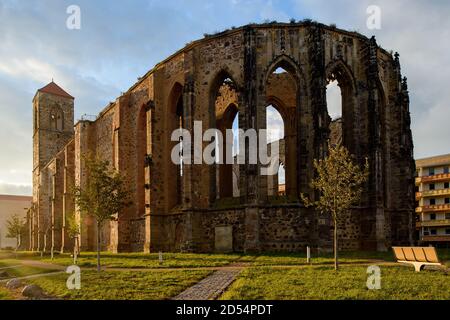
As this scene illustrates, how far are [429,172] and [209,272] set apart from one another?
48.4 meters

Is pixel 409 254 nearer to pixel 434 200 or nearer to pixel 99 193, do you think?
pixel 99 193

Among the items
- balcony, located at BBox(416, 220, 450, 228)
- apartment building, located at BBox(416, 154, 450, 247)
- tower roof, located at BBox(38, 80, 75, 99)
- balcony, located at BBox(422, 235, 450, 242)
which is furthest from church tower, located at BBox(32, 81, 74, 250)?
balcony, located at BBox(422, 235, 450, 242)

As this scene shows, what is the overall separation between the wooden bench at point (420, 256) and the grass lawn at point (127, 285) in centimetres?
681

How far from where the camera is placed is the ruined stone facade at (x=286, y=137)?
23047 millimetres

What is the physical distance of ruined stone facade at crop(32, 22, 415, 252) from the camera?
907 inches

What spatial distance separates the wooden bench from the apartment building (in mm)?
42554

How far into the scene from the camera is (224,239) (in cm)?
2394

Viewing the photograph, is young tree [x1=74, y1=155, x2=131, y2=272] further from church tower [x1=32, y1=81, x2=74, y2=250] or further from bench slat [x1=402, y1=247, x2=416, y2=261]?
church tower [x1=32, y1=81, x2=74, y2=250]

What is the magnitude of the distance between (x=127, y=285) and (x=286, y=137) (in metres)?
20.9

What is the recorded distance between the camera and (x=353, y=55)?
Answer: 25.6 metres

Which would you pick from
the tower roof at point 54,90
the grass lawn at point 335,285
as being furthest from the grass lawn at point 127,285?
the tower roof at point 54,90

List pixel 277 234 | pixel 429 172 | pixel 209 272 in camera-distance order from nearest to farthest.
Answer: pixel 209 272
pixel 277 234
pixel 429 172
